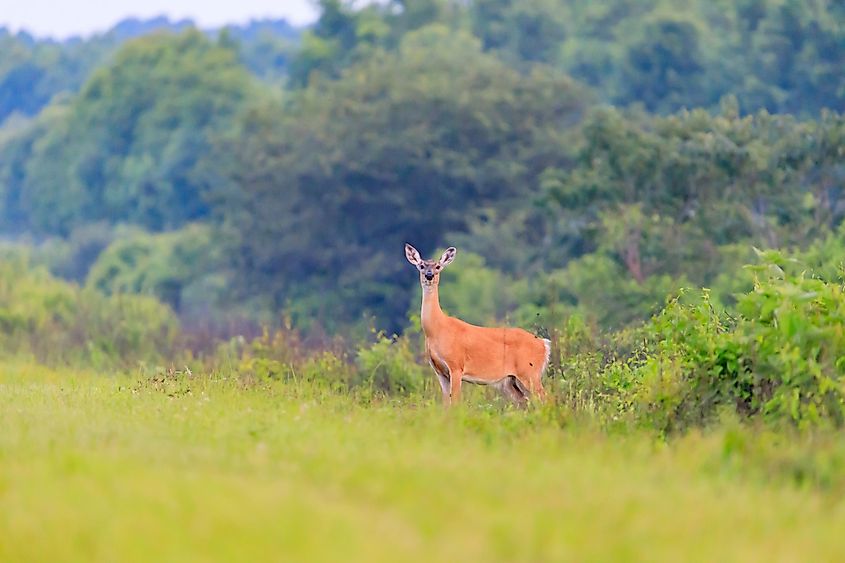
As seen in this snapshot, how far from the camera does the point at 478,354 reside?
49.3 ft

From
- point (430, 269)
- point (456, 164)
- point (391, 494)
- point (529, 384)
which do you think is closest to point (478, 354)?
point (529, 384)

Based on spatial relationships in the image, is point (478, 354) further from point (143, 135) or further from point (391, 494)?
point (143, 135)

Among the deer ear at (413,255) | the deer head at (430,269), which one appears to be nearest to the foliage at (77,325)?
the deer ear at (413,255)

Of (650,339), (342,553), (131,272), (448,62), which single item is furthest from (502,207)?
(342,553)

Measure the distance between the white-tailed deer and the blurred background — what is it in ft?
1.68

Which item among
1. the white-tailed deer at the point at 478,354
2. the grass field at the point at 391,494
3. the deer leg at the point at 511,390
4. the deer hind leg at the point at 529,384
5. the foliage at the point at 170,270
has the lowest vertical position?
the foliage at the point at 170,270

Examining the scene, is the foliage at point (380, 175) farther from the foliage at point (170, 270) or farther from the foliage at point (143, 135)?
the foliage at point (143, 135)

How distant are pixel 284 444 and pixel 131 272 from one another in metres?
48.8

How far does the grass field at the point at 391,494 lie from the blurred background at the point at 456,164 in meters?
4.95

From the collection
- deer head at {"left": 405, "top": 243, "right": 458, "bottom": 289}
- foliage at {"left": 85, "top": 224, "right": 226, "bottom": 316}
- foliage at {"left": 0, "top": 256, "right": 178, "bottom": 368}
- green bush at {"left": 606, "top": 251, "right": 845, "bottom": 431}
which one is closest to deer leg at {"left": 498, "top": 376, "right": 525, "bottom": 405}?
deer head at {"left": 405, "top": 243, "right": 458, "bottom": 289}

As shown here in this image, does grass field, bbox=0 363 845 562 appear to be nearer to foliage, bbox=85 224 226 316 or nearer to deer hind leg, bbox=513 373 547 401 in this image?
deer hind leg, bbox=513 373 547 401

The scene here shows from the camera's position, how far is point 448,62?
53.1 m

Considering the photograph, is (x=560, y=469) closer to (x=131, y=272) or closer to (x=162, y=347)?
(x=162, y=347)

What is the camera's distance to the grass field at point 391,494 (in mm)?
7719
